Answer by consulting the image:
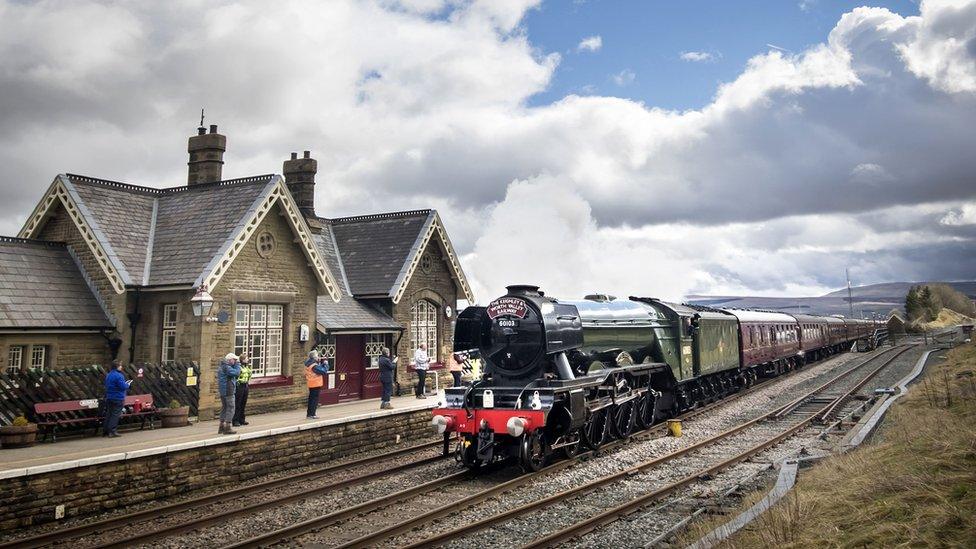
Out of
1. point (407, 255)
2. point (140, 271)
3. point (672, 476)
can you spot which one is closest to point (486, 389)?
point (672, 476)

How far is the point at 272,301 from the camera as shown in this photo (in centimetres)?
1706

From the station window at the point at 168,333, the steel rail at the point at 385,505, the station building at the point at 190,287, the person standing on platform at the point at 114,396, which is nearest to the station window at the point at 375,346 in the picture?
the station building at the point at 190,287

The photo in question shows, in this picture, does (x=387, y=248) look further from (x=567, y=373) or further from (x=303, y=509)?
(x=303, y=509)

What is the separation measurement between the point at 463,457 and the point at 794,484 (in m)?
5.40

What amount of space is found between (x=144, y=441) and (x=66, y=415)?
208 cm

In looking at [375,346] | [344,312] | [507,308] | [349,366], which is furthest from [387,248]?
[507,308]

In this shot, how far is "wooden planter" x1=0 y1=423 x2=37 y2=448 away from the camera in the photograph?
1134 cm

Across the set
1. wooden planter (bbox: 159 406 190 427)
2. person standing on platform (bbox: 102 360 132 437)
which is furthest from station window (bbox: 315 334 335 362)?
person standing on platform (bbox: 102 360 132 437)

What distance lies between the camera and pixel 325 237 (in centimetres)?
2448

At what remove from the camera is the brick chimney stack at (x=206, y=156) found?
66.2 feet

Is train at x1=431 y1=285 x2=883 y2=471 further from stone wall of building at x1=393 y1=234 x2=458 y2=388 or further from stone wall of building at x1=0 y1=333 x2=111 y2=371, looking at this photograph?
stone wall of building at x1=0 y1=333 x2=111 y2=371

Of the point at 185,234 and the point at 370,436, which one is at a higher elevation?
the point at 185,234

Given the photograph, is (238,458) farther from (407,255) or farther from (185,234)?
(407,255)

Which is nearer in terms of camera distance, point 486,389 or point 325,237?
point 486,389
